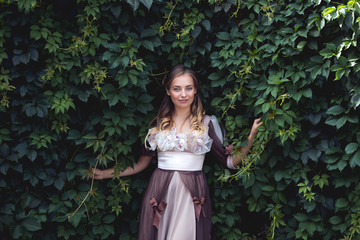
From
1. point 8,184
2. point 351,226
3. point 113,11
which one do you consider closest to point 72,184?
point 8,184

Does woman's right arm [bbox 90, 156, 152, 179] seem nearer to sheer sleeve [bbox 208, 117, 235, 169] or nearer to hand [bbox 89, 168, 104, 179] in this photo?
hand [bbox 89, 168, 104, 179]

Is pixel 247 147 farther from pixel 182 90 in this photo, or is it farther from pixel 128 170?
pixel 128 170

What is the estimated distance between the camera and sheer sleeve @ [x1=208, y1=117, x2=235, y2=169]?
8.57 ft

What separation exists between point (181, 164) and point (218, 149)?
267 mm

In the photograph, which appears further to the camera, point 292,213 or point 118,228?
point 118,228

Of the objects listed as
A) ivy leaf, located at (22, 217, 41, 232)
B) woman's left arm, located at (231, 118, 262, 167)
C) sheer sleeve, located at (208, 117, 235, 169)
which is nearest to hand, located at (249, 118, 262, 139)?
woman's left arm, located at (231, 118, 262, 167)

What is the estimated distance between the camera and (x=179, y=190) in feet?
8.22

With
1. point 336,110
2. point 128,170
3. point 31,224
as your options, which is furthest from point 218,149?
point 31,224

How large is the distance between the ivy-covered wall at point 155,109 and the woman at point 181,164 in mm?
92

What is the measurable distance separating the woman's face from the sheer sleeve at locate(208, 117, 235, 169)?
23cm

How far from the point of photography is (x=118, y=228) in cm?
279

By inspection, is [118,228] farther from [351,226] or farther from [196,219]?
[351,226]

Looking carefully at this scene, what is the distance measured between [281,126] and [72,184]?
140 cm

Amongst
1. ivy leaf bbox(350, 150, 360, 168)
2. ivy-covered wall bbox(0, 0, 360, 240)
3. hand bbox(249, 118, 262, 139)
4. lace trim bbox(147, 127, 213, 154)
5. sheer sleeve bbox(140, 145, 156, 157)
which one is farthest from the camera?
sheer sleeve bbox(140, 145, 156, 157)
